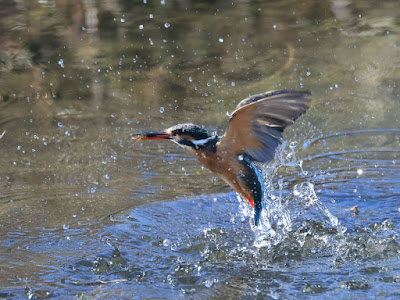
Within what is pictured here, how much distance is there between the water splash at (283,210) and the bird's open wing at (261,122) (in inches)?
4.6

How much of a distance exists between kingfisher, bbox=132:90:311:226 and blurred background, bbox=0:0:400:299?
0.36 metres

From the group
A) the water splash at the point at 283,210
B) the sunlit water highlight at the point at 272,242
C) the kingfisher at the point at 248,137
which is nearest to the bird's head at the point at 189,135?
the kingfisher at the point at 248,137

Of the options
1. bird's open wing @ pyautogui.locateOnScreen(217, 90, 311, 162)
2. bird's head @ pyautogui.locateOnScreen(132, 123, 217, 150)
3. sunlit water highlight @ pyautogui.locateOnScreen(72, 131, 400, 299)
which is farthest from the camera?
bird's head @ pyautogui.locateOnScreen(132, 123, 217, 150)

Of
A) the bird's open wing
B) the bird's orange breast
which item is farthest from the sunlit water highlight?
the bird's open wing

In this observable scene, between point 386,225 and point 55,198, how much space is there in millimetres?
2318

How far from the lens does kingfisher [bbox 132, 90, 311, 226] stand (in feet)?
11.3

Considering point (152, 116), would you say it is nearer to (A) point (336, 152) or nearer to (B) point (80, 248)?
(A) point (336, 152)

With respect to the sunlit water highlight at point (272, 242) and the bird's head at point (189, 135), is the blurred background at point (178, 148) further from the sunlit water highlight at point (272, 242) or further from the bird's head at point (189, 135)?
the bird's head at point (189, 135)

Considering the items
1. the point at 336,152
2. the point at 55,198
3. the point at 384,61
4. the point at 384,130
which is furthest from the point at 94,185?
the point at 384,61

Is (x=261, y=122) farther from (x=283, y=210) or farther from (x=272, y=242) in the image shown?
(x=283, y=210)

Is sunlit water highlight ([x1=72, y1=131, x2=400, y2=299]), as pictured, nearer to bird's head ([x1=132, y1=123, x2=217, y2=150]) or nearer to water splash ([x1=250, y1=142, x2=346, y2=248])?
water splash ([x1=250, y1=142, x2=346, y2=248])

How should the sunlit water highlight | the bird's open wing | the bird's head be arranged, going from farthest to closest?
the bird's head → the bird's open wing → the sunlit water highlight

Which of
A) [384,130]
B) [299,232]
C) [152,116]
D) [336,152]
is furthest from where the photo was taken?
[152,116]

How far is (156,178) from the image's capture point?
5078mm
